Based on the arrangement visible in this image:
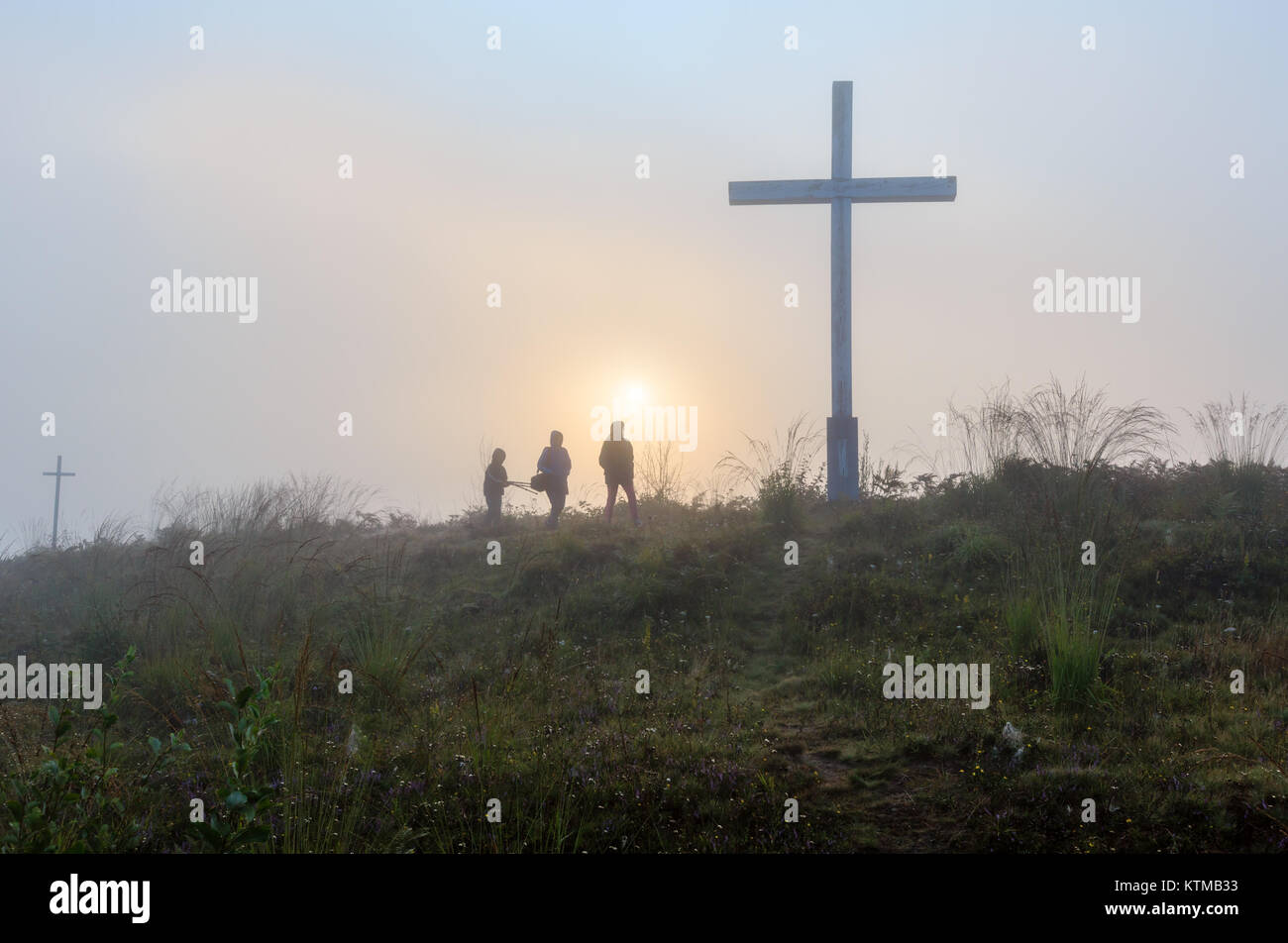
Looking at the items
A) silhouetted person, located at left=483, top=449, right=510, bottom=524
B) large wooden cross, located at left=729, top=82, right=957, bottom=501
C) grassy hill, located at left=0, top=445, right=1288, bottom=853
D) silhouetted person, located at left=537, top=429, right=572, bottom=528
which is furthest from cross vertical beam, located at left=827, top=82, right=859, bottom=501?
silhouetted person, located at left=483, top=449, right=510, bottom=524

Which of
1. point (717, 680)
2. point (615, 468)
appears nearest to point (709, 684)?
point (717, 680)

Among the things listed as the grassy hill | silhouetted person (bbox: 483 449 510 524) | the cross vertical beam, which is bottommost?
the grassy hill

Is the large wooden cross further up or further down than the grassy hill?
further up

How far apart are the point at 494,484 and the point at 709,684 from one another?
8994mm

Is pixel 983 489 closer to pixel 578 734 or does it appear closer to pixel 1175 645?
pixel 1175 645

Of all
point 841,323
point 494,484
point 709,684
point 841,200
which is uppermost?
point 841,200

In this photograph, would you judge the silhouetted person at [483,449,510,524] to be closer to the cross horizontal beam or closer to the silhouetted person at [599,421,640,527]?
the silhouetted person at [599,421,640,527]

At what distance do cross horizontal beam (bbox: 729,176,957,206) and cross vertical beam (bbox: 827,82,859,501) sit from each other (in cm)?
16

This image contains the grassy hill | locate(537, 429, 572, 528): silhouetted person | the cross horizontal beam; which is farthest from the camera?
Result: locate(537, 429, 572, 528): silhouetted person

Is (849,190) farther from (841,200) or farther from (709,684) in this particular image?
(709,684)

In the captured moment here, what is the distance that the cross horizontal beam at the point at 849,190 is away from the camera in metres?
14.7

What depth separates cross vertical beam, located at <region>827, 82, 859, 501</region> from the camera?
14828mm

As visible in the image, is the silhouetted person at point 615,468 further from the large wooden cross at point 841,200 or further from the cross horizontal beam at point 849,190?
the cross horizontal beam at point 849,190

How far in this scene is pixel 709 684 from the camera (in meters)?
8.01
